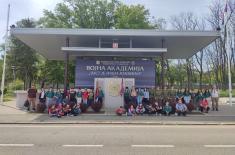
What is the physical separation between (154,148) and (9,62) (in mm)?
64240

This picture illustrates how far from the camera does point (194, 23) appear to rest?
70500 mm

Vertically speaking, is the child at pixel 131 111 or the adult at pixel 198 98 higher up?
the adult at pixel 198 98

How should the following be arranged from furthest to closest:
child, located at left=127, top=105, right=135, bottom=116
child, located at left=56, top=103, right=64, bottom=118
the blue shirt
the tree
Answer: the tree → the blue shirt → child, located at left=127, top=105, right=135, bottom=116 → child, located at left=56, top=103, right=64, bottom=118

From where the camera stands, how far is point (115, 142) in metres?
11.4

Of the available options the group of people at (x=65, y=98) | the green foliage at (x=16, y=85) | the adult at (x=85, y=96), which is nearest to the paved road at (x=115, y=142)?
the group of people at (x=65, y=98)

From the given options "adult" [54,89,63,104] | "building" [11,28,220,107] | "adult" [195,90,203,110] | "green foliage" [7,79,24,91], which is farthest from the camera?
"green foliage" [7,79,24,91]

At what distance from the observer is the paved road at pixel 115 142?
9.91 metres

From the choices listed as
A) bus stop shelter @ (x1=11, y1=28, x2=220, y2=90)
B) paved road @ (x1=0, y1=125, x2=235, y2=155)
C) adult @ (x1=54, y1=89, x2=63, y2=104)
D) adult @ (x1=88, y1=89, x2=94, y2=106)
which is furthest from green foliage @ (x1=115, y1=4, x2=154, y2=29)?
paved road @ (x1=0, y1=125, x2=235, y2=155)

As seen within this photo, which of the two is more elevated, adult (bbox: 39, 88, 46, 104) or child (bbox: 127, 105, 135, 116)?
adult (bbox: 39, 88, 46, 104)

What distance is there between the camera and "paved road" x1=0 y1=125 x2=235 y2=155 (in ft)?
32.5

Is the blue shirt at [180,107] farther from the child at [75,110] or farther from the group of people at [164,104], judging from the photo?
the child at [75,110]

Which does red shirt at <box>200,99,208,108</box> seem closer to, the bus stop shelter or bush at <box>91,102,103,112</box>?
the bus stop shelter

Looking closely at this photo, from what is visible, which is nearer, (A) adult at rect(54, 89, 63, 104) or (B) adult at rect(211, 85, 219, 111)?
(A) adult at rect(54, 89, 63, 104)

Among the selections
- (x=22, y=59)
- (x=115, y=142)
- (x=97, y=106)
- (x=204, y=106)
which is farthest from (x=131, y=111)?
(x=22, y=59)
